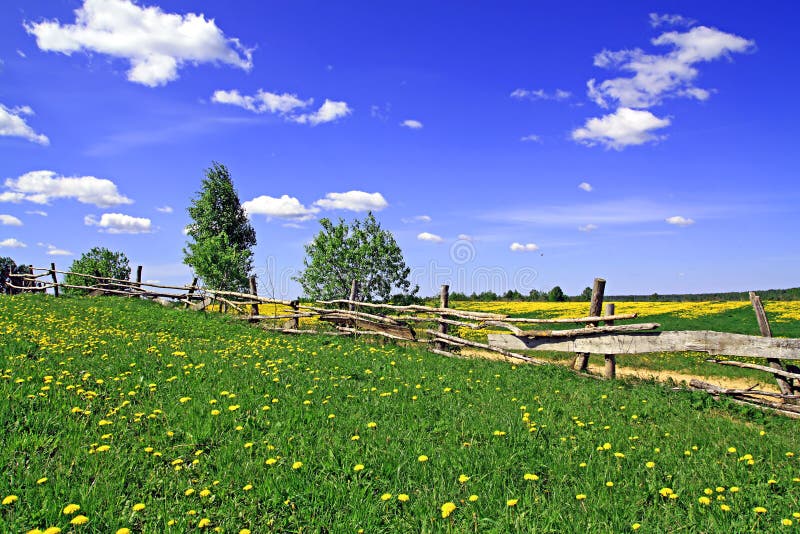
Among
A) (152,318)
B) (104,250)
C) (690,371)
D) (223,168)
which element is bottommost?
(690,371)

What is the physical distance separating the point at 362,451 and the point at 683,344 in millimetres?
6970

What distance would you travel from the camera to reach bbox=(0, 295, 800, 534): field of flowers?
3.89 meters

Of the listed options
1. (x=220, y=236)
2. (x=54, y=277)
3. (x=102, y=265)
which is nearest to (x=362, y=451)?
(x=54, y=277)

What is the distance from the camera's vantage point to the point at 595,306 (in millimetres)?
10586

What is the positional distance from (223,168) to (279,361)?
34.9 metres

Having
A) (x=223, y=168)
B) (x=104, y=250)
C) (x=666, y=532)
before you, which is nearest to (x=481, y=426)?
(x=666, y=532)

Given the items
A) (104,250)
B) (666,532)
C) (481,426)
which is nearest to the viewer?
(666,532)

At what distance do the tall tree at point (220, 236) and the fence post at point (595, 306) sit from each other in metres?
27.7

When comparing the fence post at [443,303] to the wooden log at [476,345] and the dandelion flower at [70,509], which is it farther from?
the dandelion flower at [70,509]

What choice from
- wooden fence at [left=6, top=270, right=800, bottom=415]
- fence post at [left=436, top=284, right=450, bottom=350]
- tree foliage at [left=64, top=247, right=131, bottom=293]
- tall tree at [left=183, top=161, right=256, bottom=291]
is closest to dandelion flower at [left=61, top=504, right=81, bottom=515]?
wooden fence at [left=6, top=270, right=800, bottom=415]

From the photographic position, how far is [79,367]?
788cm

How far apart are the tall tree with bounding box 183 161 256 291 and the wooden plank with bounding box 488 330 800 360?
27588 millimetres

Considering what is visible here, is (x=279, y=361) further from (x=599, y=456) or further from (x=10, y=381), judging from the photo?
(x=599, y=456)

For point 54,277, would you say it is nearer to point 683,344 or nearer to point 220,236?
point 220,236
